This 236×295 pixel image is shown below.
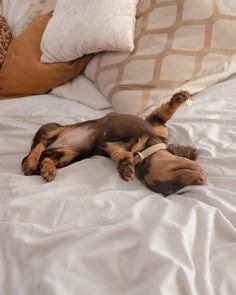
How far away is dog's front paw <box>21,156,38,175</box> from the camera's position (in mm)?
1002

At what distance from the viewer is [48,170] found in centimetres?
97

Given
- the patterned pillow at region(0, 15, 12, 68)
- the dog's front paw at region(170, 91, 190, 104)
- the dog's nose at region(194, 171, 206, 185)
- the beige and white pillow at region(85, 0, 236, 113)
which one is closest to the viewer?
the dog's nose at region(194, 171, 206, 185)

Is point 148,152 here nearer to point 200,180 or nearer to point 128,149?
point 128,149

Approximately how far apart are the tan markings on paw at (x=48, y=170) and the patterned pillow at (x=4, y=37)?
2.57 feet

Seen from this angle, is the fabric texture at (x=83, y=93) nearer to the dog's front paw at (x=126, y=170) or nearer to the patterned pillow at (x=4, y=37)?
the patterned pillow at (x=4, y=37)

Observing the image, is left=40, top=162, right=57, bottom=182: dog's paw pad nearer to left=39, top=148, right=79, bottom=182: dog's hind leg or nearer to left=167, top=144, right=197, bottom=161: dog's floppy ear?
left=39, top=148, right=79, bottom=182: dog's hind leg

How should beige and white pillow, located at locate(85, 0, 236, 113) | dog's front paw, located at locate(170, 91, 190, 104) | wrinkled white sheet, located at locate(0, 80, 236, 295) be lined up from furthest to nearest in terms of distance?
1. beige and white pillow, located at locate(85, 0, 236, 113)
2. dog's front paw, located at locate(170, 91, 190, 104)
3. wrinkled white sheet, located at locate(0, 80, 236, 295)

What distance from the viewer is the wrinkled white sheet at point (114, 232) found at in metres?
0.62

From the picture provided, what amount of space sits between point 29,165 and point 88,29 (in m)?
0.63

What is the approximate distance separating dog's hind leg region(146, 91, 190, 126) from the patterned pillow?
0.79 m

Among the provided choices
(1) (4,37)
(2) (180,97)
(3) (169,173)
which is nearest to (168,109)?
(2) (180,97)

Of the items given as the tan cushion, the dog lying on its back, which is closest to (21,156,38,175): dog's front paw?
the dog lying on its back

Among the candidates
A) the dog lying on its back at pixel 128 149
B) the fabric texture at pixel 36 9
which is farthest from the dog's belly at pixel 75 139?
the fabric texture at pixel 36 9

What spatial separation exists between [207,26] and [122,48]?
12.5 inches
